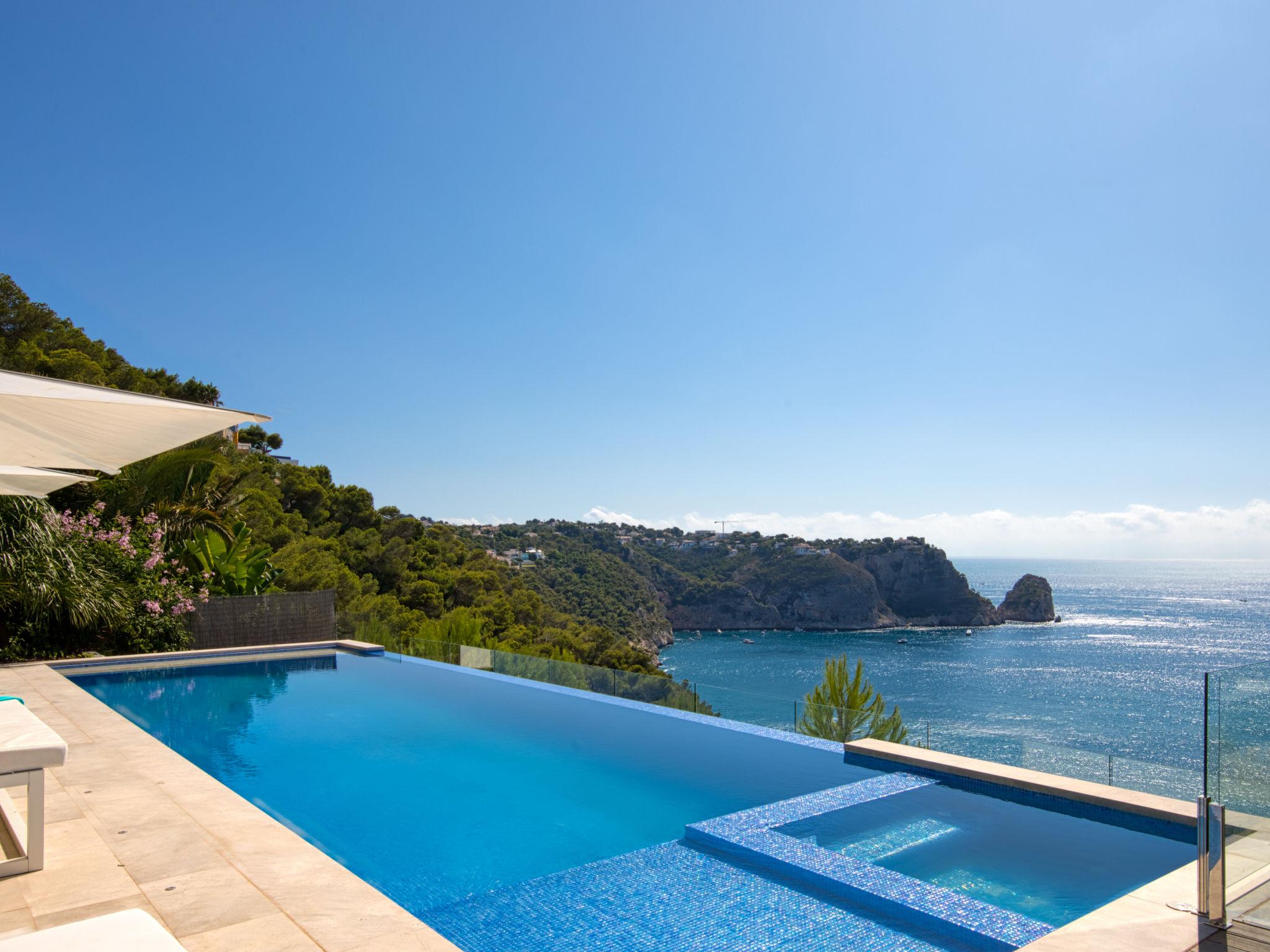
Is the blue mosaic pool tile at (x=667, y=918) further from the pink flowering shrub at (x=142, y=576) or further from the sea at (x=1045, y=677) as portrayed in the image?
the pink flowering shrub at (x=142, y=576)

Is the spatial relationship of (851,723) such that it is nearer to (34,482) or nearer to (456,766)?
(456,766)

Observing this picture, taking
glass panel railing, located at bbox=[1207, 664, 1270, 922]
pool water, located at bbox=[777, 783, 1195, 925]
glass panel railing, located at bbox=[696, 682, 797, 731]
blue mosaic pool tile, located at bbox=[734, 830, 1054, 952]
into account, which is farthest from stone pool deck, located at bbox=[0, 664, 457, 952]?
glass panel railing, located at bbox=[696, 682, 797, 731]

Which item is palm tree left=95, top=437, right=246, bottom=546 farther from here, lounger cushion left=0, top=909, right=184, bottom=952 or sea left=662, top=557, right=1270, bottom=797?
lounger cushion left=0, top=909, right=184, bottom=952

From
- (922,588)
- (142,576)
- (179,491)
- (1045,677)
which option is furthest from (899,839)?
(922,588)

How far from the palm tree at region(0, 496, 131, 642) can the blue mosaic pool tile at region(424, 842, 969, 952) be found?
9.35 meters

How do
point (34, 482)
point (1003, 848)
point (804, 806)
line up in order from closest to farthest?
point (1003, 848) → point (804, 806) → point (34, 482)

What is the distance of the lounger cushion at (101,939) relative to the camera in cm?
202

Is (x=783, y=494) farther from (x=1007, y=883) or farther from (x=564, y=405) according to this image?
(x=1007, y=883)

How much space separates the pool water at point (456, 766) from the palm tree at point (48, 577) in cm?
115

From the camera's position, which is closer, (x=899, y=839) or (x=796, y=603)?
(x=899, y=839)

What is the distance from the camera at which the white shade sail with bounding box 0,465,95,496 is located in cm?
648

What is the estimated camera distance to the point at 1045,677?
197 ft

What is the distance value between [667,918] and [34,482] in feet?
20.8

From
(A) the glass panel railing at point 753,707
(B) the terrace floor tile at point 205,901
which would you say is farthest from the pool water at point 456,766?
(B) the terrace floor tile at point 205,901
